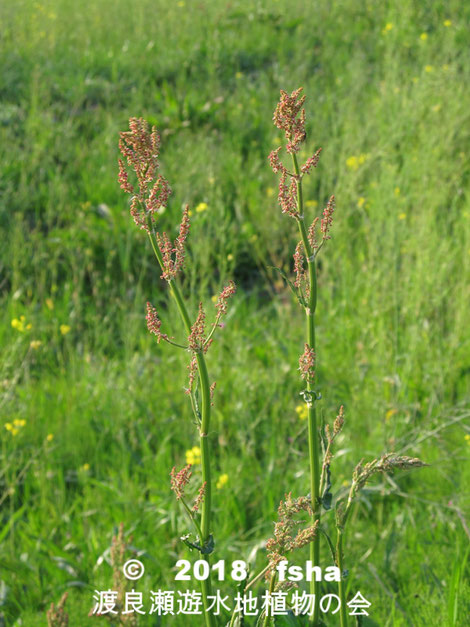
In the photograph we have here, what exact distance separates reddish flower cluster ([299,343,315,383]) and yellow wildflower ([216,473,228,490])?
118 cm

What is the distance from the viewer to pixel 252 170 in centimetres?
395

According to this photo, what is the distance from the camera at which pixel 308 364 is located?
0.93m

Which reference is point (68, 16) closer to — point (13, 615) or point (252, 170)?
point (252, 170)

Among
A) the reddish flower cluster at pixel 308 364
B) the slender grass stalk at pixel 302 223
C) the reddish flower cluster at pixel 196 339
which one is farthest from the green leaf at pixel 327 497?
the reddish flower cluster at pixel 196 339

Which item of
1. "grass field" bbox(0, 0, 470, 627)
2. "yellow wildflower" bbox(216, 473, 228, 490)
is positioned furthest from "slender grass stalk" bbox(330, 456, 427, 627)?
"yellow wildflower" bbox(216, 473, 228, 490)

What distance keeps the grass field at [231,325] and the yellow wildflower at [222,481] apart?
40 mm

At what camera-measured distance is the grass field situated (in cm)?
195

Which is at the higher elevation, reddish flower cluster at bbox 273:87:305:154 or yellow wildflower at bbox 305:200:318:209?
yellow wildflower at bbox 305:200:318:209

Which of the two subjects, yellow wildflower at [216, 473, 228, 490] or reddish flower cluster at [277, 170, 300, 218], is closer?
reddish flower cluster at [277, 170, 300, 218]

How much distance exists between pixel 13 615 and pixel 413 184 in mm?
2738

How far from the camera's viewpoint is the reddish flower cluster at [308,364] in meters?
0.92

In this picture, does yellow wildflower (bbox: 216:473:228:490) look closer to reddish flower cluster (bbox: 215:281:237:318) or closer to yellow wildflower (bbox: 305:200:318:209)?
reddish flower cluster (bbox: 215:281:237:318)

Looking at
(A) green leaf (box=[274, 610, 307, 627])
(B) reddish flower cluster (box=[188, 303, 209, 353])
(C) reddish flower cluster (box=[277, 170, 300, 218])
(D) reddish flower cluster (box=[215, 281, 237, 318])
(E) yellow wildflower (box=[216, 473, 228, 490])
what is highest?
(C) reddish flower cluster (box=[277, 170, 300, 218])

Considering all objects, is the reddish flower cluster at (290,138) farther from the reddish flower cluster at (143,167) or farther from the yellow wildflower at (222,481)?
the yellow wildflower at (222,481)
